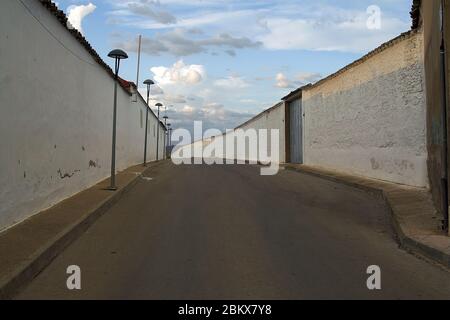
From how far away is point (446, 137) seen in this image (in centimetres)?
693

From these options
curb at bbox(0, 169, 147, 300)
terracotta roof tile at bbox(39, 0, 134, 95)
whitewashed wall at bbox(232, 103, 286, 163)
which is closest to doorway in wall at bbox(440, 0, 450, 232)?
curb at bbox(0, 169, 147, 300)

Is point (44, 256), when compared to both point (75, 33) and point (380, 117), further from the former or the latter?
point (380, 117)

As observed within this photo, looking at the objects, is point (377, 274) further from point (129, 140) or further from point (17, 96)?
point (129, 140)

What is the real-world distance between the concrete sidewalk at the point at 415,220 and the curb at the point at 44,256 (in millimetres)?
4713

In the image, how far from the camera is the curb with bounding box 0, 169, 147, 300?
4695 millimetres

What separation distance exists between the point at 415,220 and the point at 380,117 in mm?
7409

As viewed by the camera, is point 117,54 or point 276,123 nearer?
point 117,54

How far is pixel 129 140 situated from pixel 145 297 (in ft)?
67.5

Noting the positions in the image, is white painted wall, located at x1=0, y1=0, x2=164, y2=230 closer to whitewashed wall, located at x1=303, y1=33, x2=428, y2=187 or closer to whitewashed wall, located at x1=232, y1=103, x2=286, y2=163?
whitewashed wall, located at x1=303, y1=33, x2=428, y2=187

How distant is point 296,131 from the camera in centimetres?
2933

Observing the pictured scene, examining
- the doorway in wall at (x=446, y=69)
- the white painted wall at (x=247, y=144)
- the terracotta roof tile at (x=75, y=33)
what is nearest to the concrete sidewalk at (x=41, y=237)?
the terracotta roof tile at (x=75, y=33)

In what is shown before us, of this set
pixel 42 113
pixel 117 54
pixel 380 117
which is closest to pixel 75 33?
pixel 117 54

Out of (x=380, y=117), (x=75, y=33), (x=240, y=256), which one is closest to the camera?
(x=240, y=256)
